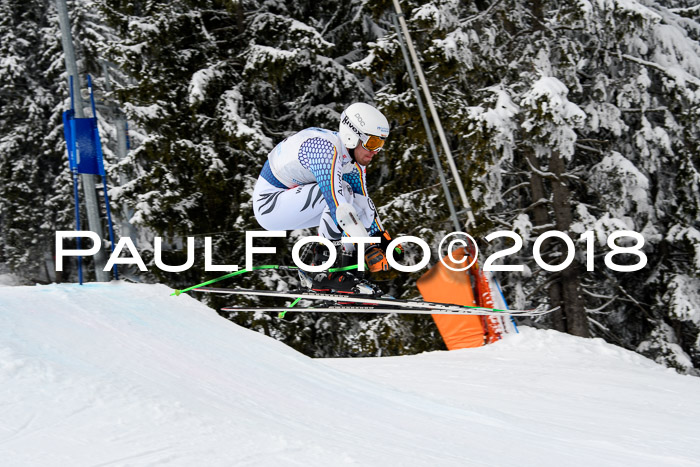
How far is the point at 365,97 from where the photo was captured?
38.1 ft

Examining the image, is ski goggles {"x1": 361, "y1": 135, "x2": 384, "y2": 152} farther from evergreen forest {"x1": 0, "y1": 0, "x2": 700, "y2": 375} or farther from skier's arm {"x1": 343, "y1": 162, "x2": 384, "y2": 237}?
evergreen forest {"x1": 0, "y1": 0, "x2": 700, "y2": 375}

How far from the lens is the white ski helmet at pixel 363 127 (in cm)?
511

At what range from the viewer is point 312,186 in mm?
5480

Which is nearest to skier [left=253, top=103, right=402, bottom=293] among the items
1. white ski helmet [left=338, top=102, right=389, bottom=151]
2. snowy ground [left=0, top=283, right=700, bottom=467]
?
white ski helmet [left=338, top=102, right=389, bottom=151]

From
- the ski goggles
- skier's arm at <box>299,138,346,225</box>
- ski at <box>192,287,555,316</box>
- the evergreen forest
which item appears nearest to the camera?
skier's arm at <box>299,138,346,225</box>

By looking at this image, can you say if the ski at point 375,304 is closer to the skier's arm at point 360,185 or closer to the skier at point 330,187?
the skier at point 330,187

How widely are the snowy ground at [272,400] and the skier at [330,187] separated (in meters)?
0.94

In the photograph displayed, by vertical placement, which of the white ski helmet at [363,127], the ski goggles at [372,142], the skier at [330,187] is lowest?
the skier at [330,187]

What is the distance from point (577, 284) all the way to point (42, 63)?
1792 cm

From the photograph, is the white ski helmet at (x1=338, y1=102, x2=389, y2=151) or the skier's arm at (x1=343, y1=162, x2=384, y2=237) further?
the skier's arm at (x1=343, y1=162, x2=384, y2=237)

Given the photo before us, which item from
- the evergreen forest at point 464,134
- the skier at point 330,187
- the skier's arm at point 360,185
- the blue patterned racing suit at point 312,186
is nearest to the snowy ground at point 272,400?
the skier at point 330,187

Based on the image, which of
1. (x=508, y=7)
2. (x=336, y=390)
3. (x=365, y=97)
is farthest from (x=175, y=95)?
(x=336, y=390)

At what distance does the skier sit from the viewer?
510cm

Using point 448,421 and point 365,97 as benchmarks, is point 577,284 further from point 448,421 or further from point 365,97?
point 448,421
